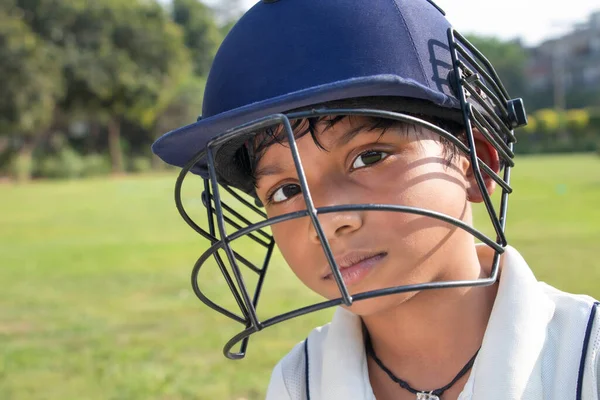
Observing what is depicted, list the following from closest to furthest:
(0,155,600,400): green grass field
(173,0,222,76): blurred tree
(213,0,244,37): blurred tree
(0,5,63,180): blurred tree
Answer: (0,155,600,400): green grass field, (0,5,63,180): blurred tree, (173,0,222,76): blurred tree, (213,0,244,37): blurred tree

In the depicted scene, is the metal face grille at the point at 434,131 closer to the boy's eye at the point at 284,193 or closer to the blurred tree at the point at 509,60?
the boy's eye at the point at 284,193

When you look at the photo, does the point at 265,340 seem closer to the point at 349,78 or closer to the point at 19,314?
the point at 19,314

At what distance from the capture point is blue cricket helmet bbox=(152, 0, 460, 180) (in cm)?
118

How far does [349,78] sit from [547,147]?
1492 inches

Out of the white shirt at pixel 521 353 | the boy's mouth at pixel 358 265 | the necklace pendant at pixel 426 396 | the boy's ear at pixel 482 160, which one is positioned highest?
the boy's ear at pixel 482 160

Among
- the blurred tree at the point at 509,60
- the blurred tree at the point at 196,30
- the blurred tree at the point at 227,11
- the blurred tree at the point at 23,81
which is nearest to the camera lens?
the blurred tree at the point at 23,81

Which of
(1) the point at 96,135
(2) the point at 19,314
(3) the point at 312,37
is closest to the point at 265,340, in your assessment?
(2) the point at 19,314

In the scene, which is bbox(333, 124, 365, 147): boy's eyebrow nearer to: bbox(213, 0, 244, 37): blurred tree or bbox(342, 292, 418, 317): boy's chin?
bbox(342, 292, 418, 317): boy's chin

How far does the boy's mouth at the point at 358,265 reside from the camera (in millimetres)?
1239

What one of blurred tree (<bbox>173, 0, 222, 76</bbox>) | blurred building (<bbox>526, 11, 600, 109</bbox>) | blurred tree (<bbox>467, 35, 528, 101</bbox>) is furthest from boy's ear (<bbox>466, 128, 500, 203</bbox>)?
blurred building (<bbox>526, 11, 600, 109</bbox>)

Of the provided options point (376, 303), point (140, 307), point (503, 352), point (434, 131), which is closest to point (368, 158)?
point (434, 131)

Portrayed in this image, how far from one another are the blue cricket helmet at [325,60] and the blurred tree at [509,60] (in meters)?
51.5

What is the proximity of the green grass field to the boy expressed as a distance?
163cm

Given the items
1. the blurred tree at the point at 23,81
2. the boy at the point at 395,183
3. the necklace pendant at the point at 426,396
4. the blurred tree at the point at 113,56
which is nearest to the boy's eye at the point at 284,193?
the boy at the point at 395,183
